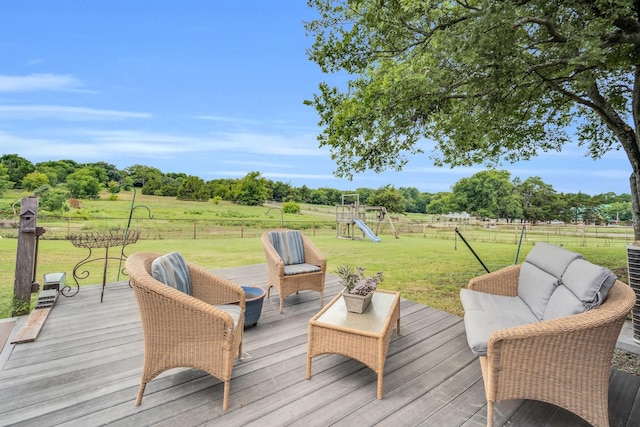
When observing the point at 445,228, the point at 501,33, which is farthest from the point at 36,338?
the point at 445,228

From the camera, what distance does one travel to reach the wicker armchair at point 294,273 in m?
3.14

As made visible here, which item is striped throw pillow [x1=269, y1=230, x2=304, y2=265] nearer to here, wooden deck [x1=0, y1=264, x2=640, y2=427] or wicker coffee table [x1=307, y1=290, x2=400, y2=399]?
wooden deck [x1=0, y1=264, x2=640, y2=427]

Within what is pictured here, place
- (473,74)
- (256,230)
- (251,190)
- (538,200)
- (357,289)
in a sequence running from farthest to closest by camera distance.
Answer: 1. (538,200)
2. (251,190)
3. (256,230)
4. (473,74)
5. (357,289)

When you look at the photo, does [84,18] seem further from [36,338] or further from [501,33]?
[501,33]

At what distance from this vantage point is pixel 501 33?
→ 317 cm

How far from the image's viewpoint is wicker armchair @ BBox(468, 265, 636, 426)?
4.64 feet

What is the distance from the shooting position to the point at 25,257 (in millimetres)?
2932

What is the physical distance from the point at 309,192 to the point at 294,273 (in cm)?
1205

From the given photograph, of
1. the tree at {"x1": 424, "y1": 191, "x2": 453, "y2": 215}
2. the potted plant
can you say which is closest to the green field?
the potted plant

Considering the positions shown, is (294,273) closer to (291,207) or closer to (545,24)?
(545,24)

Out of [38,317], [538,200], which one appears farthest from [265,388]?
[538,200]

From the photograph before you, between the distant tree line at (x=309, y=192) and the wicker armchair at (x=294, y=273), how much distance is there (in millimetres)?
6459

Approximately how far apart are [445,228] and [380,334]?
12.3 meters

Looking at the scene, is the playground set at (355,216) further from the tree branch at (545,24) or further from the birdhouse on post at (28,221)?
the birdhouse on post at (28,221)
